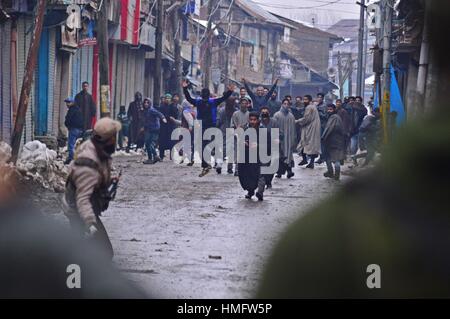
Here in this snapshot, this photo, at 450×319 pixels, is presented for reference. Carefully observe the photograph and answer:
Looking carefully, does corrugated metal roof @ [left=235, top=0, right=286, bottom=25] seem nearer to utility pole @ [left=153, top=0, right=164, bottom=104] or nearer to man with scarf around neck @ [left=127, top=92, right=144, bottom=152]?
utility pole @ [left=153, top=0, right=164, bottom=104]

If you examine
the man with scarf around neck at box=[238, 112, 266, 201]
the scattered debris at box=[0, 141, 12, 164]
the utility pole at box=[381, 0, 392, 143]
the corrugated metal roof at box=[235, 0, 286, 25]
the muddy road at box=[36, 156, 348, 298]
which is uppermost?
the corrugated metal roof at box=[235, 0, 286, 25]

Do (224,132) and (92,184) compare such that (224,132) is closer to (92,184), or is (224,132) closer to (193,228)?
(193,228)

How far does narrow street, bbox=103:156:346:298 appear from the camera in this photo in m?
7.42

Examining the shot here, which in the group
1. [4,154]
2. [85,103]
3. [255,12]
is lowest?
[4,154]

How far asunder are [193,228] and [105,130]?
414 centimetres

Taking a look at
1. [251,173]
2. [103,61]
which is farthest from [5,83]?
[251,173]

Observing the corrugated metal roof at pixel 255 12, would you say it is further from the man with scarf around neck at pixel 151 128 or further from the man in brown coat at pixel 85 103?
the man in brown coat at pixel 85 103

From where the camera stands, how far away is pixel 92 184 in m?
7.08

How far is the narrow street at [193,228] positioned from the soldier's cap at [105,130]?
3.42 ft

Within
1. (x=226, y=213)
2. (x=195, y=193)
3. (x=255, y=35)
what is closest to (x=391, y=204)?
(x=226, y=213)

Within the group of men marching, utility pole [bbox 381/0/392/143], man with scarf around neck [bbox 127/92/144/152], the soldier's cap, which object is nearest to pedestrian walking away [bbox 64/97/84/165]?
the group of men marching

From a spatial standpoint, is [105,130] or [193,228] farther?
[193,228]

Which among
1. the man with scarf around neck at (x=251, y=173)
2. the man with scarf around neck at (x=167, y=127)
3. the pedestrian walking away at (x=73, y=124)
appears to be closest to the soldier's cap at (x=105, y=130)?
the man with scarf around neck at (x=251, y=173)

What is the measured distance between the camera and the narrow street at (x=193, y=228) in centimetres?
742
